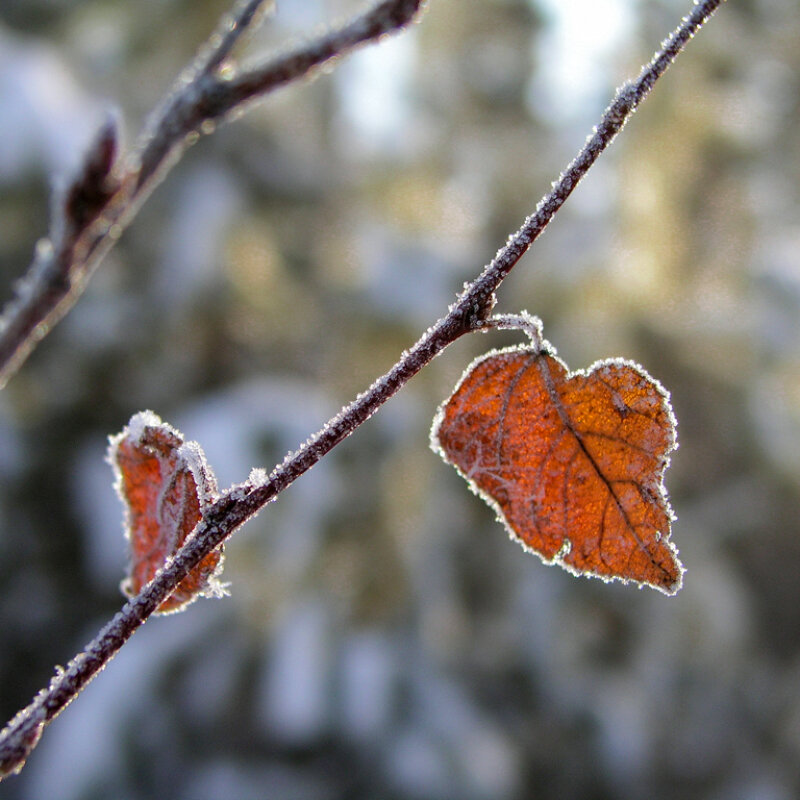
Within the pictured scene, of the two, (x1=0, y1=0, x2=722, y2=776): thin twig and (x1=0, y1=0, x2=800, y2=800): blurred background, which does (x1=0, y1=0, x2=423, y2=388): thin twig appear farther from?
(x1=0, y1=0, x2=800, y2=800): blurred background

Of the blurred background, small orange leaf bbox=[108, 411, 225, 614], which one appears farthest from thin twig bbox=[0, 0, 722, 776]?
the blurred background

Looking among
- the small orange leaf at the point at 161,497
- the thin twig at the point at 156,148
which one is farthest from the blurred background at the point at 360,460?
the thin twig at the point at 156,148

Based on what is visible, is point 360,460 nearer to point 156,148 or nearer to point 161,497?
point 161,497

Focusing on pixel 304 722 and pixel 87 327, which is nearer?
pixel 304 722

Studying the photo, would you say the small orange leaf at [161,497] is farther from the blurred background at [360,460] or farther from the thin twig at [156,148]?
the blurred background at [360,460]

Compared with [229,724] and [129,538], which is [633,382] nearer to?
[129,538]

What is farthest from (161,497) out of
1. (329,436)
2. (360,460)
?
(360,460)

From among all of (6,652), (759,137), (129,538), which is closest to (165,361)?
(6,652)
